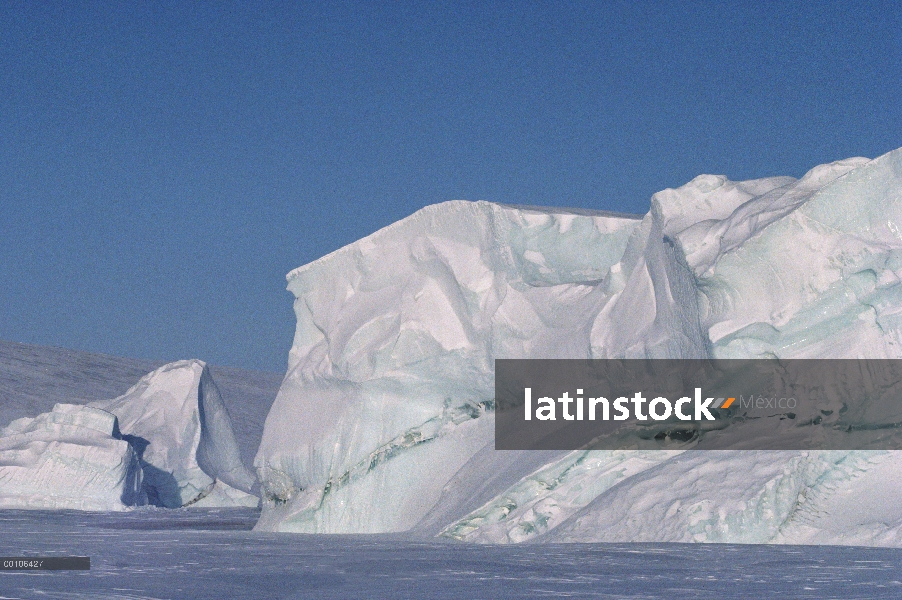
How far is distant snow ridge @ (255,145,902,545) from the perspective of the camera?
386 inches

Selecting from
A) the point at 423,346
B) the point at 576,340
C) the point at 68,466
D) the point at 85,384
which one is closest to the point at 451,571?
the point at 576,340

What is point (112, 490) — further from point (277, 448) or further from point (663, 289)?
point (663, 289)

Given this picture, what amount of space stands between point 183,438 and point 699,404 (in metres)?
16.4

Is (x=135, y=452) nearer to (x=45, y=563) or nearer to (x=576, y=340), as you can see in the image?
(x=576, y=340)

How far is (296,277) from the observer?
1580 centimetres

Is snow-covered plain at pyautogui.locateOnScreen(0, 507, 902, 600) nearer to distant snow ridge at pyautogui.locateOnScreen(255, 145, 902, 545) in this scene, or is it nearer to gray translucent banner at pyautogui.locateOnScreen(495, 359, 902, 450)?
distant snow ridge at pyautogui.locateOnScreen(255, 145, 902, 545)

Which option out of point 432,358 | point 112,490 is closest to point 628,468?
point 432,358

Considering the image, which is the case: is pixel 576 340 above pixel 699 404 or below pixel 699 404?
above

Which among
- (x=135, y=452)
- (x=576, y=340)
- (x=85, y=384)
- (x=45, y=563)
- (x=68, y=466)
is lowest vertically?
(x=45, y=563)

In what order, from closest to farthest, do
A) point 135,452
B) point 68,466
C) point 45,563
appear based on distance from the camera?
point 45,563 → point 68,466 → point 135,452

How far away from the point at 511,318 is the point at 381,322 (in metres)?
1.74

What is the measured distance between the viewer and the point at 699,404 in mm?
11227

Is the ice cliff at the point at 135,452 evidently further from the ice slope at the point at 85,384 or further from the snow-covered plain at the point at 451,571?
the snow-covered plain at the point at 451,571

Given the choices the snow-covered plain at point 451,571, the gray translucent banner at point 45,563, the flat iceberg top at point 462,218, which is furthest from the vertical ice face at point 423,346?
the gray translucent banner at point 45,563
